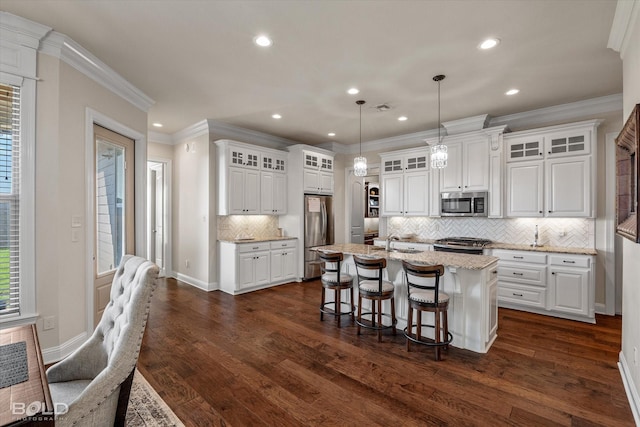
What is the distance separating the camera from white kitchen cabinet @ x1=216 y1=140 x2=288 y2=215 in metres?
5.13

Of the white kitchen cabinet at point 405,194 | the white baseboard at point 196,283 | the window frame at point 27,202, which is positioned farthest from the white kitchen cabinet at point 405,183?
the window frame at point 27,202

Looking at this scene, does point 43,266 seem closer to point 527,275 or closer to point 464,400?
point 464,400

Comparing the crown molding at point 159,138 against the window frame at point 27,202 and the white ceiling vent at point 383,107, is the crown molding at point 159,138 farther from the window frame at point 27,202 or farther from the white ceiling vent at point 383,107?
the white ceiling vent at point 383,107

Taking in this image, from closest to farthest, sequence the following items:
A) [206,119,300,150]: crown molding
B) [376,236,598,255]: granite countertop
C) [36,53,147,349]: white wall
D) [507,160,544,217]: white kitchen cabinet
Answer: [36,53,147,349]: white wall, [376,236,598,255]: granite countertop, [507,160,544,217]: white kitchen cabinet, [206,119,300,150]: crown molding

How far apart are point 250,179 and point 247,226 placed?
0.97m

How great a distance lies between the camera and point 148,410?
209 centimetres

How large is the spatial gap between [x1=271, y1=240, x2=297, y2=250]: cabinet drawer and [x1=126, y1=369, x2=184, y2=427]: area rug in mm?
3346

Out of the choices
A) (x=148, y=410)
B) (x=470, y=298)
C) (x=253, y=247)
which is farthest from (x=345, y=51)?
(x=253, y=247)

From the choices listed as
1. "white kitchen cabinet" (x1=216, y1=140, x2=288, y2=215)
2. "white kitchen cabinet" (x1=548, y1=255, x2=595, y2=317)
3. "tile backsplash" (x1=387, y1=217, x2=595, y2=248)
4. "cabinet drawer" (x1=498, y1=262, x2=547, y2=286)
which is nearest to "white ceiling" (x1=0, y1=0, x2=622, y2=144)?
"white kitchen cabinet" (x1=216, y1=140, x2=288, y2=215)

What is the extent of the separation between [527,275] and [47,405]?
493 cm

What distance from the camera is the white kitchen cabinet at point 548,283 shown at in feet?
12.4

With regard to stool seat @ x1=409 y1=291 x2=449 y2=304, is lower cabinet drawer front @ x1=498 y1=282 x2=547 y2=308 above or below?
below

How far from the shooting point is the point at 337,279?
357cm

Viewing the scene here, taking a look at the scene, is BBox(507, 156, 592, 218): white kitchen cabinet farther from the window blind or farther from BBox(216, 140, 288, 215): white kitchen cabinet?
the window blind
